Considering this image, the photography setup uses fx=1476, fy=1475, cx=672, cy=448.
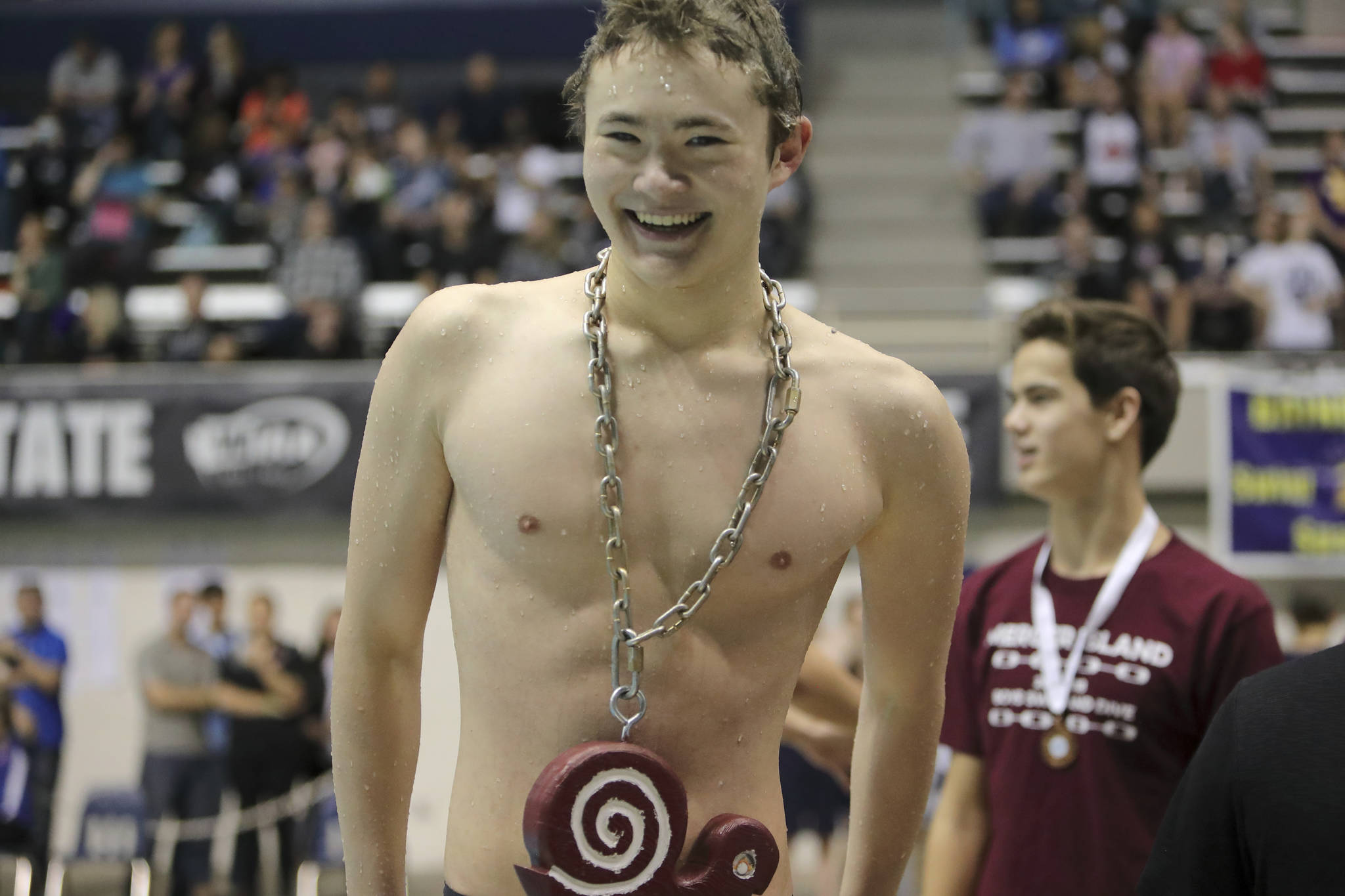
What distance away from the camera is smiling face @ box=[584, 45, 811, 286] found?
5.67 ft

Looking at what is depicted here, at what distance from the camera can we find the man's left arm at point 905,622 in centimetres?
195

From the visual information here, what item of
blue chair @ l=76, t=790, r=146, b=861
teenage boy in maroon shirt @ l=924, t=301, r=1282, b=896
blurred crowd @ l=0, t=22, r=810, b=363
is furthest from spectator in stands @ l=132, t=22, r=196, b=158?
teenage boy in maroon shirt @ l=924, t=301, r=1282, b=896

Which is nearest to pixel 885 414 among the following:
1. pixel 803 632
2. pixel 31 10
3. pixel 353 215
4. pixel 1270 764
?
pixel 803 632

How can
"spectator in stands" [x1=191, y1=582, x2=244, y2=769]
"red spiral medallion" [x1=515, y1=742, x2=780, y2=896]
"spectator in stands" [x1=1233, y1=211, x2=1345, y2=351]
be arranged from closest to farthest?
"red spiral medallion" [x1=515, y1=742, x2=780, y2=896]
"spectator in stands" [x1=191, y1=582, x2=244, y2=769]
"spectator in stands" [x1=1233, y1=211, x2=1345, y2=351]

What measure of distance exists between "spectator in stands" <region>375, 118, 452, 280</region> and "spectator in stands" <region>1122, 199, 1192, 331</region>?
471 centimetres

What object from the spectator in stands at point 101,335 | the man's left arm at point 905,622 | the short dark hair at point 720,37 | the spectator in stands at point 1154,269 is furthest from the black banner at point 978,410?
the short dark hair at point 720,37

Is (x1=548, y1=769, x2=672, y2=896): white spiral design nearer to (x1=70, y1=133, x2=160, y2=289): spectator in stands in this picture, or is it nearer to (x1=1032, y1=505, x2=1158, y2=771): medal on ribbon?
(x1=1032, y1=505, x2=1158, y2=771): medal on ribbon

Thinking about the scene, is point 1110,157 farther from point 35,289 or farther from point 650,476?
point 650,476

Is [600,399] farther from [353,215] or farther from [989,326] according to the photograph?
[353,215]

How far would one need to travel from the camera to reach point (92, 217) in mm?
10852

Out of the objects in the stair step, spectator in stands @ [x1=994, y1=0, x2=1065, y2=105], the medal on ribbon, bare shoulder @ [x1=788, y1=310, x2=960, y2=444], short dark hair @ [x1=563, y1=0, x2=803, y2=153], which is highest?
spectator in stands @ [x1=994, y1=0, x2=1065, y2=105]

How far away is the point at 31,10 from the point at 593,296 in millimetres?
13485

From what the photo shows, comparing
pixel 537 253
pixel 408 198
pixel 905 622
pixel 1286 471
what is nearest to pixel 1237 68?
pixel 1286 471

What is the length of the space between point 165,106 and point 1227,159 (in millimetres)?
8138
